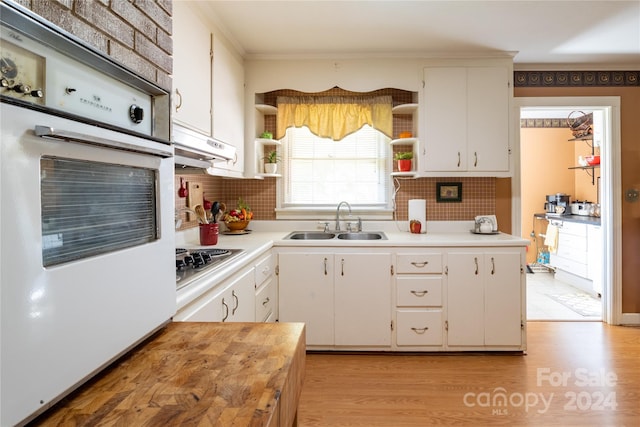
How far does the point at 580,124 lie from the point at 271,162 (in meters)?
4.69

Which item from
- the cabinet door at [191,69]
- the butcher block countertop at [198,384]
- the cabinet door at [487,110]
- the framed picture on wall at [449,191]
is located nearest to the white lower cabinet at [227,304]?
the butcher block countertop at [198,384]

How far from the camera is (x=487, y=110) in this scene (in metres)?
3.16

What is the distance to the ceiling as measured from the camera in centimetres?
244

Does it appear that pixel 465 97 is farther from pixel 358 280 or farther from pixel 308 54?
pixel 358 280

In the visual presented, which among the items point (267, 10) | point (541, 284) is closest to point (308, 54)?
point (267, 10)

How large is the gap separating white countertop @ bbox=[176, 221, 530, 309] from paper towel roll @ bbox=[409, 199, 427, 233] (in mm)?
123

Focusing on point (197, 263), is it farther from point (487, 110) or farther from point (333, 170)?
point (487, 110)

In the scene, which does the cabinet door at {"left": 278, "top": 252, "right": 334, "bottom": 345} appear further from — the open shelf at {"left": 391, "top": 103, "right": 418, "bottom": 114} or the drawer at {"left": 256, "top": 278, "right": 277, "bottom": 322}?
the open shelf at {"left": 391, "top": 103, "right": 418, "bottom": 114}

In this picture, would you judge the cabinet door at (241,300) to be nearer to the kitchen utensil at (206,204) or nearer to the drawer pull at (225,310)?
the drawer pull at (225,310)

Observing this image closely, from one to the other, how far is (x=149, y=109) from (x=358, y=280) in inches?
86.0

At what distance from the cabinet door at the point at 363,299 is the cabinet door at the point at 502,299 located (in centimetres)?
72

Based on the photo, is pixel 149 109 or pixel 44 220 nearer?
pixel 44 220

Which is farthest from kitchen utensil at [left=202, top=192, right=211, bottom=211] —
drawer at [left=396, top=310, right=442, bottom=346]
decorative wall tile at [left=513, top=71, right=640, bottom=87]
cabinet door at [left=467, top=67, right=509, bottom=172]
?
decorative wall tile at [left=513, top=71, right=640, bottom=87]

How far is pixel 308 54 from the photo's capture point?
3182 mm
